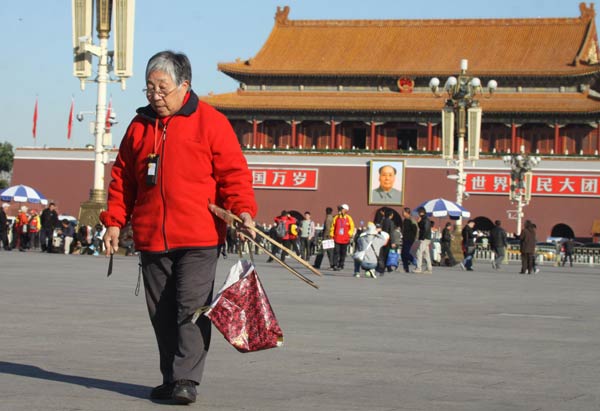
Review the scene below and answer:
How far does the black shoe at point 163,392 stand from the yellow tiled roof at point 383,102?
164 ft

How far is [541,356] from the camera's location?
8.52 metres

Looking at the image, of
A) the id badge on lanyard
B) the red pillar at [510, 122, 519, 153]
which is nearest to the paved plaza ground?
the id badge on lanyard

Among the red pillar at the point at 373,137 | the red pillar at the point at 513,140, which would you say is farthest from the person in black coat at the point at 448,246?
the red pillar at the point at 373,137

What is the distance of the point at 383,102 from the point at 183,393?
52383 millimetres

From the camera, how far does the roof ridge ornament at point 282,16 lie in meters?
62.5

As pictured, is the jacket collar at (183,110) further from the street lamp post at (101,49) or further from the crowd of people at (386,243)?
the street lamp post at (101,49)

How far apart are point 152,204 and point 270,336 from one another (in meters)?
0.89

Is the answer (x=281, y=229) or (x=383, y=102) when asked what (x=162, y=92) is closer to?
(x=281, y=229)

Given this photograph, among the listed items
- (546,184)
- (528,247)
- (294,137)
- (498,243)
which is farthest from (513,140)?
(528,247)

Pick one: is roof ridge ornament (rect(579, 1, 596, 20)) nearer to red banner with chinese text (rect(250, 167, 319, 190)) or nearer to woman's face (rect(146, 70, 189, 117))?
red banner with chinese text (rect(250, 167, 319, 190))

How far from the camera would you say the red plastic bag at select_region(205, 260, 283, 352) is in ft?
20.0

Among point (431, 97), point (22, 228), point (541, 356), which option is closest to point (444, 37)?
point (431, 97)

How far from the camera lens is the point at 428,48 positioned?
195ft

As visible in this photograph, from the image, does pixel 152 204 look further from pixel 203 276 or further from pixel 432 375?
pixel 432 375
